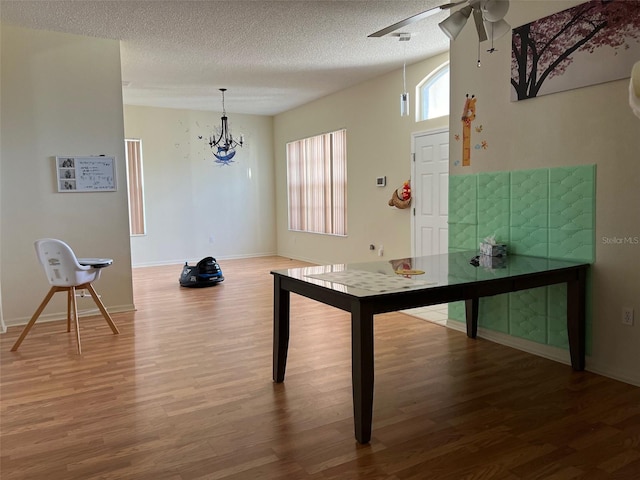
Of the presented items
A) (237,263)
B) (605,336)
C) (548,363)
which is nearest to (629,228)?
(605,336)

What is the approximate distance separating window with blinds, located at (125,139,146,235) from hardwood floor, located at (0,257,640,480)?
4.32 metres

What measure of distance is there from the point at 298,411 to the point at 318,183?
5988mm

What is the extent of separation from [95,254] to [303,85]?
148 inches

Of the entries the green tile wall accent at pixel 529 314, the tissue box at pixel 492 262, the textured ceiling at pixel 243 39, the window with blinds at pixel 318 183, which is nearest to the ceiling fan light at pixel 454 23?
the tissue box at pixel 492 262

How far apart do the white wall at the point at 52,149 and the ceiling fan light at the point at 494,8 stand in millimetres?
3724

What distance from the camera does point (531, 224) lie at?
134 inches


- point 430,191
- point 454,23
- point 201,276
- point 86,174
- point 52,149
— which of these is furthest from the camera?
point 201,276

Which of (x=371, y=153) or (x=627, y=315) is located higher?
(x=371, y=153)

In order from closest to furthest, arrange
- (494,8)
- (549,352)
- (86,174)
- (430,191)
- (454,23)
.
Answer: (494,8)
(454,23)
(549,352)
(86,174)
(430,191)

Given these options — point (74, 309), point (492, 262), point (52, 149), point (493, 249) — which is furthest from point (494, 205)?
point (52, 149)

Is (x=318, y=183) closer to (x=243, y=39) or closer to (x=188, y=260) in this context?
(x=188, y=260)

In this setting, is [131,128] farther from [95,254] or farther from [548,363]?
[548,363]

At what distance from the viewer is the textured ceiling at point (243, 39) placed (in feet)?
13.6

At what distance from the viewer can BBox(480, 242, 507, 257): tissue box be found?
343 centimetres
